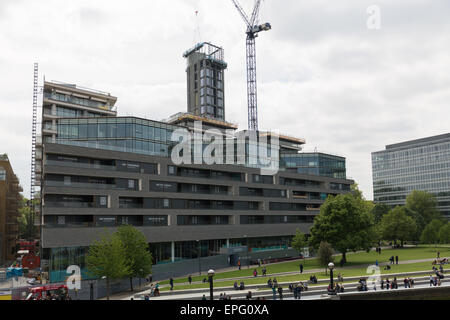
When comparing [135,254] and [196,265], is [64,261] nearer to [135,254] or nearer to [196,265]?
[135,254]

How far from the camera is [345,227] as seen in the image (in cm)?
6209

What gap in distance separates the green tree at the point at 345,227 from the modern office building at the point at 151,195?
16104 mm

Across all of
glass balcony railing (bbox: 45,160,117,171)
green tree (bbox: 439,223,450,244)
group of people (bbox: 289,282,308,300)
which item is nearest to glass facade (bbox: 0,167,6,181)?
glass balcony railing (bbox: 45,160,117,171)

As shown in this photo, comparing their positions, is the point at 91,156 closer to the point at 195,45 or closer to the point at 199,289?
the point at 199,289

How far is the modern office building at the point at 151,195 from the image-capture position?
172 feet

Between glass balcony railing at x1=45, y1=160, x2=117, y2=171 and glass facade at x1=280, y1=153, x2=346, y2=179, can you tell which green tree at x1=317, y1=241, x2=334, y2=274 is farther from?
glass facade at x1=280, y1=153, x2=346, y2=179

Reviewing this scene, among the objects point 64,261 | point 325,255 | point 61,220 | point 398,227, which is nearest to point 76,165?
point 61,220

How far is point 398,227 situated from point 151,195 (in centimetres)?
5734

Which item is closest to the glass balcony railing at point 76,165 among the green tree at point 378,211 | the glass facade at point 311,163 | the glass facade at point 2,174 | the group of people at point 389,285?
the group of people at point 389,285

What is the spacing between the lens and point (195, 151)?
231 feet

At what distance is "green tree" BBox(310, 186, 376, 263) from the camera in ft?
199

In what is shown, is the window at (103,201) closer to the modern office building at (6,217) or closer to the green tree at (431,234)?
the modern office building at (6,217)
